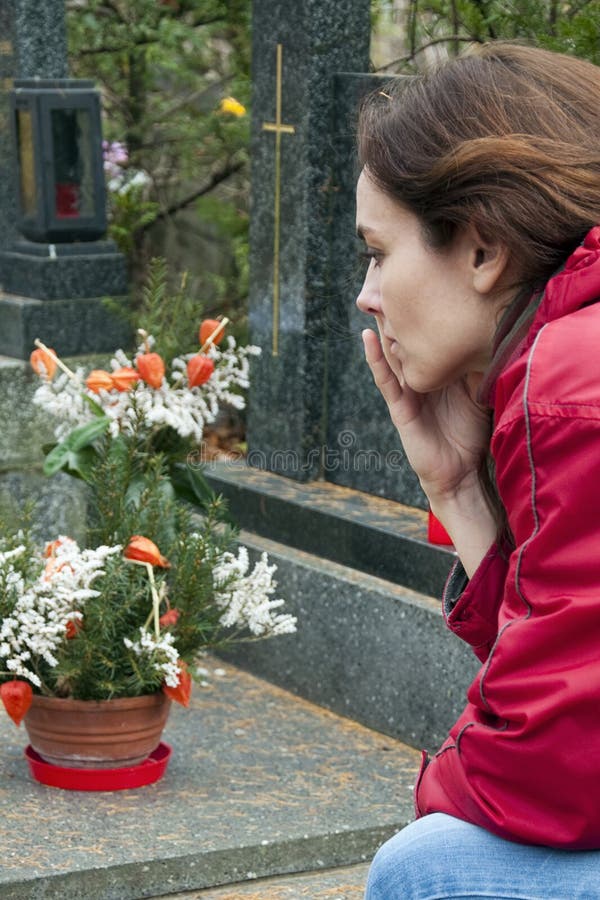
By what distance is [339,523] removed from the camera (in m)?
3.87

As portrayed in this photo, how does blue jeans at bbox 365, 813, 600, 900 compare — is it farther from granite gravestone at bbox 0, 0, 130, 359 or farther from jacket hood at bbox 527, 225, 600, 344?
granite gravestone at bbox 0, 0, 130, 359

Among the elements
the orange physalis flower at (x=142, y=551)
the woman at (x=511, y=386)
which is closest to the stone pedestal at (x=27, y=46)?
the orange physalis flower at (x=142, y=551)

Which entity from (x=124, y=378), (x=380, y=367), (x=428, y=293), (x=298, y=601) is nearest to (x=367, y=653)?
(x=298, y=601)

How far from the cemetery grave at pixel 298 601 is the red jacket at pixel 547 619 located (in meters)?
1.35

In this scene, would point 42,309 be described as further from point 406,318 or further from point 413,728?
point 406,318

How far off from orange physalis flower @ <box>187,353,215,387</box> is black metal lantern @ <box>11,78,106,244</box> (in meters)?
1.90

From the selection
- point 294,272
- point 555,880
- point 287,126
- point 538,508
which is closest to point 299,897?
point 555,880

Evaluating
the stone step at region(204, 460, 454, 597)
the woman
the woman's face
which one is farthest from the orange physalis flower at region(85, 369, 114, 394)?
the woman's face

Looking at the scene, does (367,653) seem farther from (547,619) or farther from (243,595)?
(547,619)

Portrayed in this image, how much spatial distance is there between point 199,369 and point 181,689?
2.78 feet

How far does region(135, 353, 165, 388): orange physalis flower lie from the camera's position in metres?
3.35

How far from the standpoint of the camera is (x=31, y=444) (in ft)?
15.7

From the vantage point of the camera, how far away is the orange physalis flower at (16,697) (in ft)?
9.34

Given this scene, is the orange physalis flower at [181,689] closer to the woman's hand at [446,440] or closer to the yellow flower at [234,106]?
the woman's hand at [446,440]
